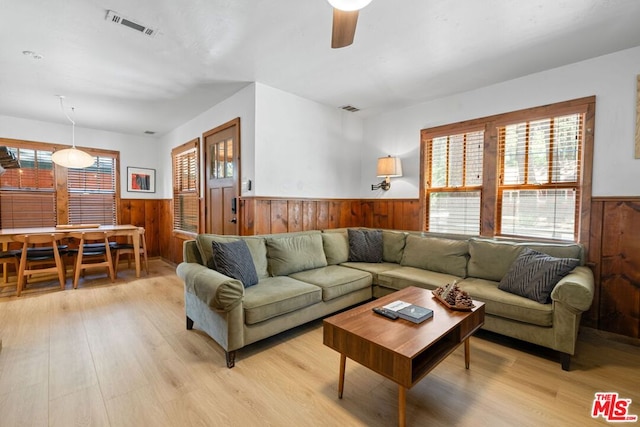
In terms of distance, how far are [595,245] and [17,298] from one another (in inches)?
255

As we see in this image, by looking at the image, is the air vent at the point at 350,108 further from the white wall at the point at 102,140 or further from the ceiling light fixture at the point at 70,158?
the white wall at the point at 102,140

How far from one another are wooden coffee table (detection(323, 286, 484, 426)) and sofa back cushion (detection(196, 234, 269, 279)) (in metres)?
1.26

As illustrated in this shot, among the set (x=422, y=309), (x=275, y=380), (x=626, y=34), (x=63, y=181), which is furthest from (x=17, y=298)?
(x=626, y=34)

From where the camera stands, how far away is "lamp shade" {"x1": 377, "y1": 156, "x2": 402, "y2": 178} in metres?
4.00

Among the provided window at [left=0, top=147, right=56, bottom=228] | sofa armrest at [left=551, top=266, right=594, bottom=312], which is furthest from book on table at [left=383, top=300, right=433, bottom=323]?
window at [left=0, top=147, right=56, bottom=228]

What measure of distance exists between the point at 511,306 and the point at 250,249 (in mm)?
2344

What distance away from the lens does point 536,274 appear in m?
2.39

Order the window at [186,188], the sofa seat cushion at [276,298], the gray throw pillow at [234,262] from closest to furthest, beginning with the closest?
the sofa seat cushion at [276,298]
the gray throw pillow at [234,262]
the window at [186,188]

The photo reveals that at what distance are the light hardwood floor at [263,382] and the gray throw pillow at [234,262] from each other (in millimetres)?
593

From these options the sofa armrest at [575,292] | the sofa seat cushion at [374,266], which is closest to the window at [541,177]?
the sofa armrest at [575,292]

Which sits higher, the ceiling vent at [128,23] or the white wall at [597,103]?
the ceiling vent at [128,23]

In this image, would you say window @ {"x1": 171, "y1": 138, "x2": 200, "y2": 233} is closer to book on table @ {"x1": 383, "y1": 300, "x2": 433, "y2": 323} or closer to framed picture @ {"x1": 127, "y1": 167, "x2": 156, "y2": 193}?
framed picture @ {"x1": 127, "y1": 167, "x2": 156, "y2": 193}

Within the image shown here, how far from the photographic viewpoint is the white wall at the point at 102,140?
15.5 feet

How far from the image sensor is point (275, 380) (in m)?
1.99
